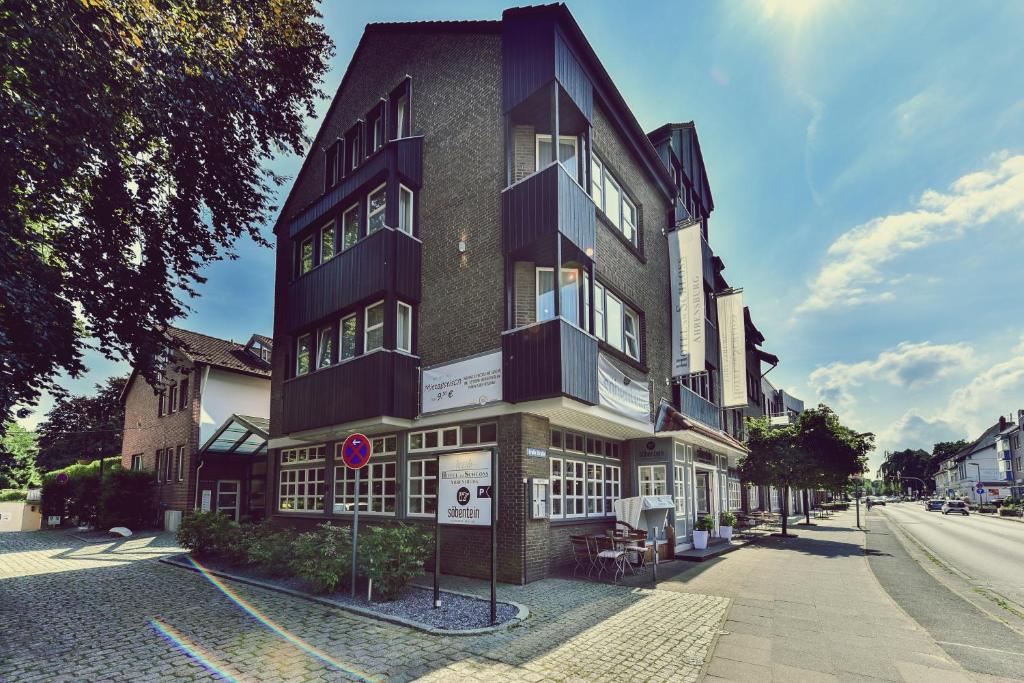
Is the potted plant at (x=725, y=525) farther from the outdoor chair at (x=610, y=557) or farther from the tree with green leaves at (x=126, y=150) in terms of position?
the tree with green leaves at (x=126, y=150)

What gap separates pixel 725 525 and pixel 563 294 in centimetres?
1273

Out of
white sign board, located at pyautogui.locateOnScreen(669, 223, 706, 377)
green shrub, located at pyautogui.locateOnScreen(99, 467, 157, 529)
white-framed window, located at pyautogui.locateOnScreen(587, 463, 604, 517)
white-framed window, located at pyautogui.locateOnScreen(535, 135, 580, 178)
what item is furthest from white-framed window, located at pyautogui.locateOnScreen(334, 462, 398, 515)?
green shrub, located at pyautogui.locateOnScreen(99, 467, 157, 529)

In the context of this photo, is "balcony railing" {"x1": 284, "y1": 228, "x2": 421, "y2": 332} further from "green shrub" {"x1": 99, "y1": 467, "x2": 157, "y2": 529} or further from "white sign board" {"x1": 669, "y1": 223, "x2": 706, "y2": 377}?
"green shrub" {"x1": 99, "y1": 467, "x2": 157, "y2": 529}

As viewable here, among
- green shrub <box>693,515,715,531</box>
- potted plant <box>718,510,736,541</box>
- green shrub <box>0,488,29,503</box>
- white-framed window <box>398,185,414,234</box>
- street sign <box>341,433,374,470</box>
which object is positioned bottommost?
green shrub <box>0,488,29,503</box>

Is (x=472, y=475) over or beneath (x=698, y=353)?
beneath

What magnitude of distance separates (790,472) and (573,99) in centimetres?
1808

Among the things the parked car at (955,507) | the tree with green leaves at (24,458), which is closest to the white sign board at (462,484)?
the tree with green leaves at (24,458)

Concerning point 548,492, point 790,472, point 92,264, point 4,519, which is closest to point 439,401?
point 548,492

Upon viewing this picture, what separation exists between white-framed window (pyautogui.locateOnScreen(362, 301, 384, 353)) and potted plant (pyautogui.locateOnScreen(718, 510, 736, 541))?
1344 centimetres

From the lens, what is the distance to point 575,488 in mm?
13195

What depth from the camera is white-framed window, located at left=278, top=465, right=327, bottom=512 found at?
55.1 feet

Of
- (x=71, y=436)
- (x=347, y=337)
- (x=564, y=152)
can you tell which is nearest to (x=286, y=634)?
(x=347, y=337)

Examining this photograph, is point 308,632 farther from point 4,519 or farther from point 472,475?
point 4,519

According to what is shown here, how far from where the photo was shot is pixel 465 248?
1307 cm
